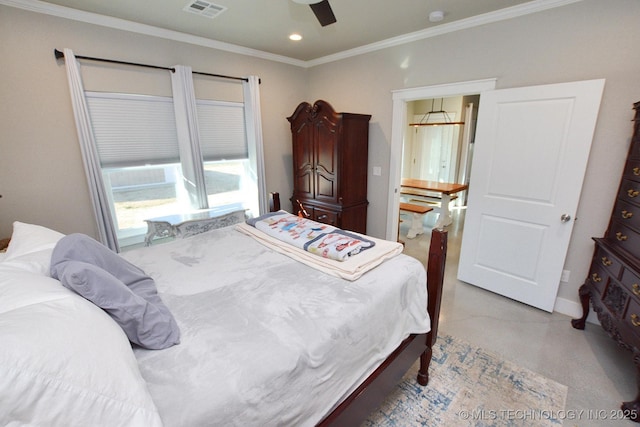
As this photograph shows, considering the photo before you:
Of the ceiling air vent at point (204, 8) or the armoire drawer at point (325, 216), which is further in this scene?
the armoire drawer at point (325, 216)

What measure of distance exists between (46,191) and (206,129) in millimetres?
1563

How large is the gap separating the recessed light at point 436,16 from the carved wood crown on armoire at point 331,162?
45.2 inches

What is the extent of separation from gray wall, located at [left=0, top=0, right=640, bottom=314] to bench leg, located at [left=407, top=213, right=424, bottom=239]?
212 centimetres

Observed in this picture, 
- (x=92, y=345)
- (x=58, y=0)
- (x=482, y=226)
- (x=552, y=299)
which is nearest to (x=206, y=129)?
(x=58, y=0)

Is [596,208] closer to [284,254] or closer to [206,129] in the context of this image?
[284,254]

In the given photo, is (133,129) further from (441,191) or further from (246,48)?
(441,191)

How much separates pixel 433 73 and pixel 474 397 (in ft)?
9.51

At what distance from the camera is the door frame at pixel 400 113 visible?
274cm

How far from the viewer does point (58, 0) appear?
7.20 ft

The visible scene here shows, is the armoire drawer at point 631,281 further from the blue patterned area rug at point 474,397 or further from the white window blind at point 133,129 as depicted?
the white window blind at point 133,129

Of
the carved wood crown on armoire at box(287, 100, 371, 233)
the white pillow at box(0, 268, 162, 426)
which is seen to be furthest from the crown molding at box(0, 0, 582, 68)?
the white pillow at box(0, 268, 162, 426)

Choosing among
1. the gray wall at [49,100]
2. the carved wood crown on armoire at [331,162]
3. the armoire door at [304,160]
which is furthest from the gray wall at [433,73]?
the armoire door at [304,160]

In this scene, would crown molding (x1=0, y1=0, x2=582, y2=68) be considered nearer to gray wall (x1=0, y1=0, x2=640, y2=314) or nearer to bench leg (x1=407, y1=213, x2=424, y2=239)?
gray wall (x1=0, y1=0, x2=640, y2=314)

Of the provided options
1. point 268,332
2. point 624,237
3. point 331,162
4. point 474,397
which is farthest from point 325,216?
point 624,237
